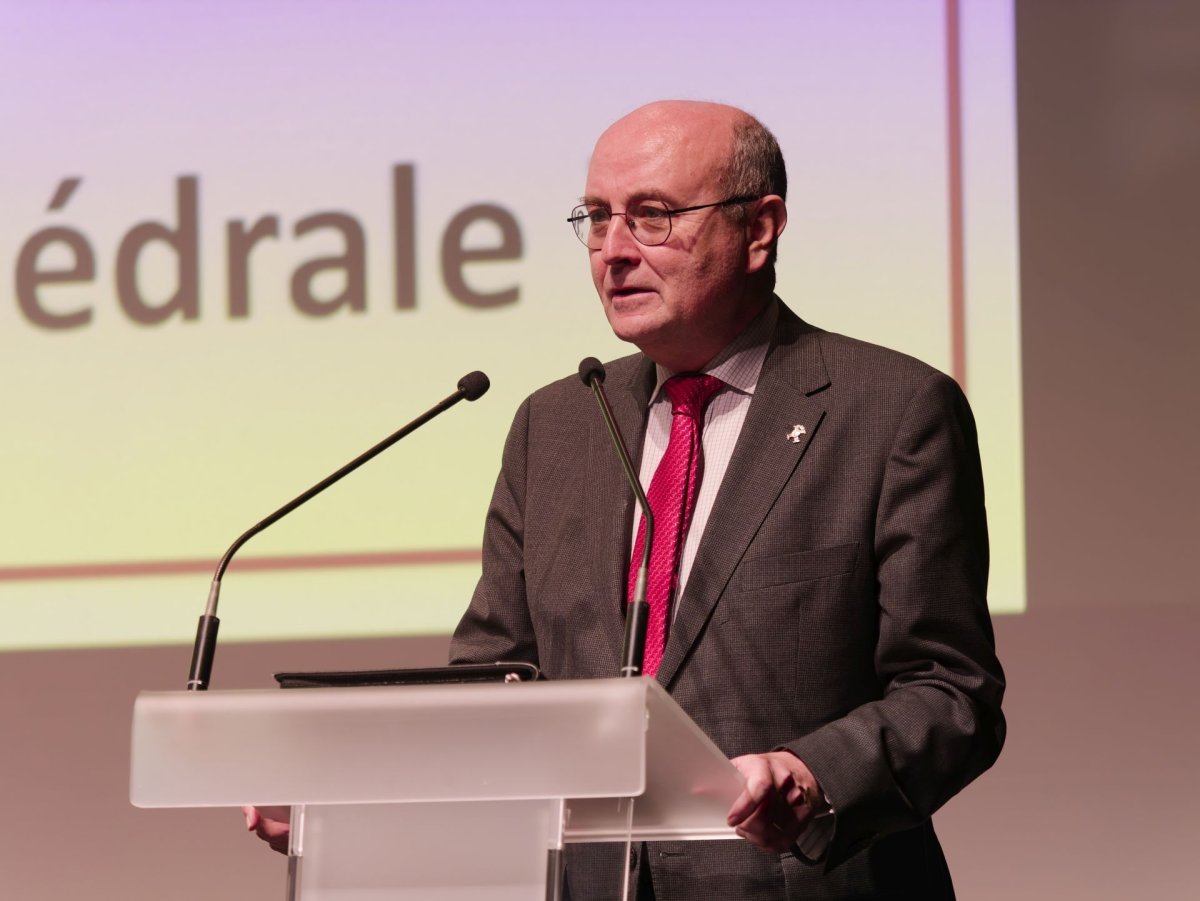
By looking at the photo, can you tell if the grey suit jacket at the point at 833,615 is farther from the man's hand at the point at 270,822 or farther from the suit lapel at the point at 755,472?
the man's hand at the point at 270,822

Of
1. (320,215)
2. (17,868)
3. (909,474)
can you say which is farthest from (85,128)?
(909,474)

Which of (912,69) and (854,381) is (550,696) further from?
(912,69)

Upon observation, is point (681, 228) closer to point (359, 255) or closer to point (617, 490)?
point (617, 490)

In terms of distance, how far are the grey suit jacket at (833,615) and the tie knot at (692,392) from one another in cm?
9

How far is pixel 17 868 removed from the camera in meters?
3.67

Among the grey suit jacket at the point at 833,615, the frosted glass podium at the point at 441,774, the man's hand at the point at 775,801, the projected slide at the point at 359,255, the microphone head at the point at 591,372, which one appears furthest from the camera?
the projected slide at the point at 359,255

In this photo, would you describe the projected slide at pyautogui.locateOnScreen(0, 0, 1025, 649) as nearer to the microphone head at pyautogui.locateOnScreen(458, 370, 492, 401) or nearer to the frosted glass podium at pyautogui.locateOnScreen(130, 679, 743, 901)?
the microphone head at pyautogui.locateOnScreen(458, 370, 492, 401)

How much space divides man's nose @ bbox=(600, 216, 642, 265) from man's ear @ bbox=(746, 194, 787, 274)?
0.18 meters

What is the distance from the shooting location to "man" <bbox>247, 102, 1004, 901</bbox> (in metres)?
1.96

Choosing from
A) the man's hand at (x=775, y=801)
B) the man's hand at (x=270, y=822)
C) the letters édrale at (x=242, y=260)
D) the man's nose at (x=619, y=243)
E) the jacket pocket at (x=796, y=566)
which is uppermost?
the letters édrale at (x=242, y=260)

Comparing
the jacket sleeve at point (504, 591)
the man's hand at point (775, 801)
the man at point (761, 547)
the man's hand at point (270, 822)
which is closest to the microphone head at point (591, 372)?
the man at point (761, 547)

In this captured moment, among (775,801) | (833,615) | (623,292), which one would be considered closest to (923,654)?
(833,615)

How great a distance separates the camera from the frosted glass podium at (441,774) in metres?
1.49

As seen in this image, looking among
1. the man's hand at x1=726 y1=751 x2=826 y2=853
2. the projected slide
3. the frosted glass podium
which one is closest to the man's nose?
the man's hand at x1=726 y1=751 x2=826 y2=853
